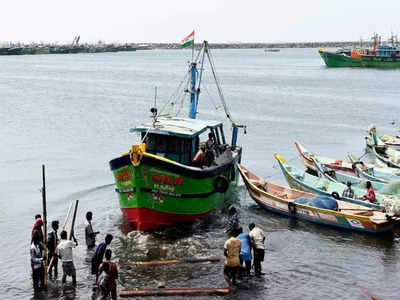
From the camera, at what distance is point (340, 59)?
127 metres

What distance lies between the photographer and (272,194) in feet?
72.3

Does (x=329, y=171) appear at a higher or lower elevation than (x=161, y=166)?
lower

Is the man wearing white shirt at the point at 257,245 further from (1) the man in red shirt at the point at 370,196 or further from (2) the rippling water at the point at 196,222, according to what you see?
(1) the man in red shirt at the point at 370,196

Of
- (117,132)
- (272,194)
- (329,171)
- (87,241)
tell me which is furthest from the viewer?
(117,132)

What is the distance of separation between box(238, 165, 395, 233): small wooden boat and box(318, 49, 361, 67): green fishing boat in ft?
344

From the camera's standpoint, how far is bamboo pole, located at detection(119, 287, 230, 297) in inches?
532

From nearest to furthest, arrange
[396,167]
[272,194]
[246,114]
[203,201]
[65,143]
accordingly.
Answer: [203,201]
[272,194]
[396,167]
[65,143]
[246,114]

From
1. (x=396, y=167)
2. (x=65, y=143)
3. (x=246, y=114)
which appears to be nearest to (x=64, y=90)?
(x=246, y=114)

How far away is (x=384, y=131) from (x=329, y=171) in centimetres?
2338

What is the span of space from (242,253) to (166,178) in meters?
4.22

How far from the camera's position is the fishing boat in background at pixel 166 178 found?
17.3 meters

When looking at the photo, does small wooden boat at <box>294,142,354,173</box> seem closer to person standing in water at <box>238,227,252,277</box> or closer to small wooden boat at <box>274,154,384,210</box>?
small wooden boat at <box>274,154,384,210</box>

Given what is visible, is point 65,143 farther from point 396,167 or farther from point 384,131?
point 384,131

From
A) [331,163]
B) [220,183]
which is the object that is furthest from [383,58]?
[220,183]
